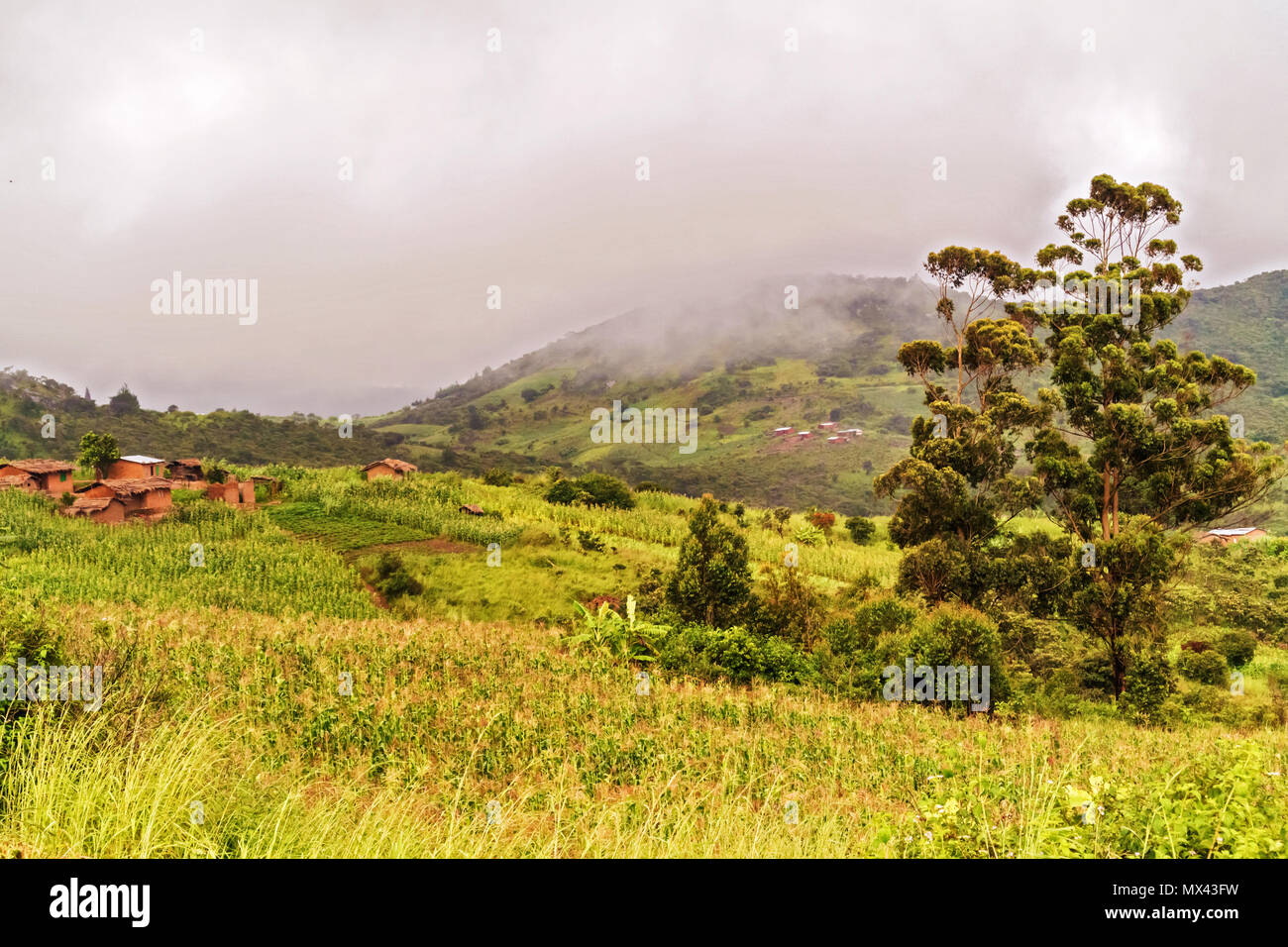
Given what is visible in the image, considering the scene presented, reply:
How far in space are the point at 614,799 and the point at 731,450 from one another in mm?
112674

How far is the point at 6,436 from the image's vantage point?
191 ft

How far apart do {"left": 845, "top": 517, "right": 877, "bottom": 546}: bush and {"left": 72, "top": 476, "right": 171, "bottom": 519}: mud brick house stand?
3109cm

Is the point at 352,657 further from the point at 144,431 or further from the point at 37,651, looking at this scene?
the point at 144,431

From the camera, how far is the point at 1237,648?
23859 millimetres

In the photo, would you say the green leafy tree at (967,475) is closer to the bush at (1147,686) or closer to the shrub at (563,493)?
the bush at (1147,686)

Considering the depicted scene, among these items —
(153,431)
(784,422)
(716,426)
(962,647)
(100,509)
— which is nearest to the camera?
(962,647)

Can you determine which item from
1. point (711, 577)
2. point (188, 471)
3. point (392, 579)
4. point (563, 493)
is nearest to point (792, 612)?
point (711, 577)

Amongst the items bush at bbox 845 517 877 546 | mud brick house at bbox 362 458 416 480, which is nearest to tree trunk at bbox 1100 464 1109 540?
bush at bbox 845 517 877 546

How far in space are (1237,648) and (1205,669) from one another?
5.30 m

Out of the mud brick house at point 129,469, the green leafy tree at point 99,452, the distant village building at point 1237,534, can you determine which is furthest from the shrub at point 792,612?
the distant village building at point 1237,534

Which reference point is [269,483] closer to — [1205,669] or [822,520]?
[822,520]

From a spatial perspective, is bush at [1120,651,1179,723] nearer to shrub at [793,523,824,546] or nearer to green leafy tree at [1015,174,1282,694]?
green leafy tree at [1015,174,1282,694]

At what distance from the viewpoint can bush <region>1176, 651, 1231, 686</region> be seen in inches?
794
